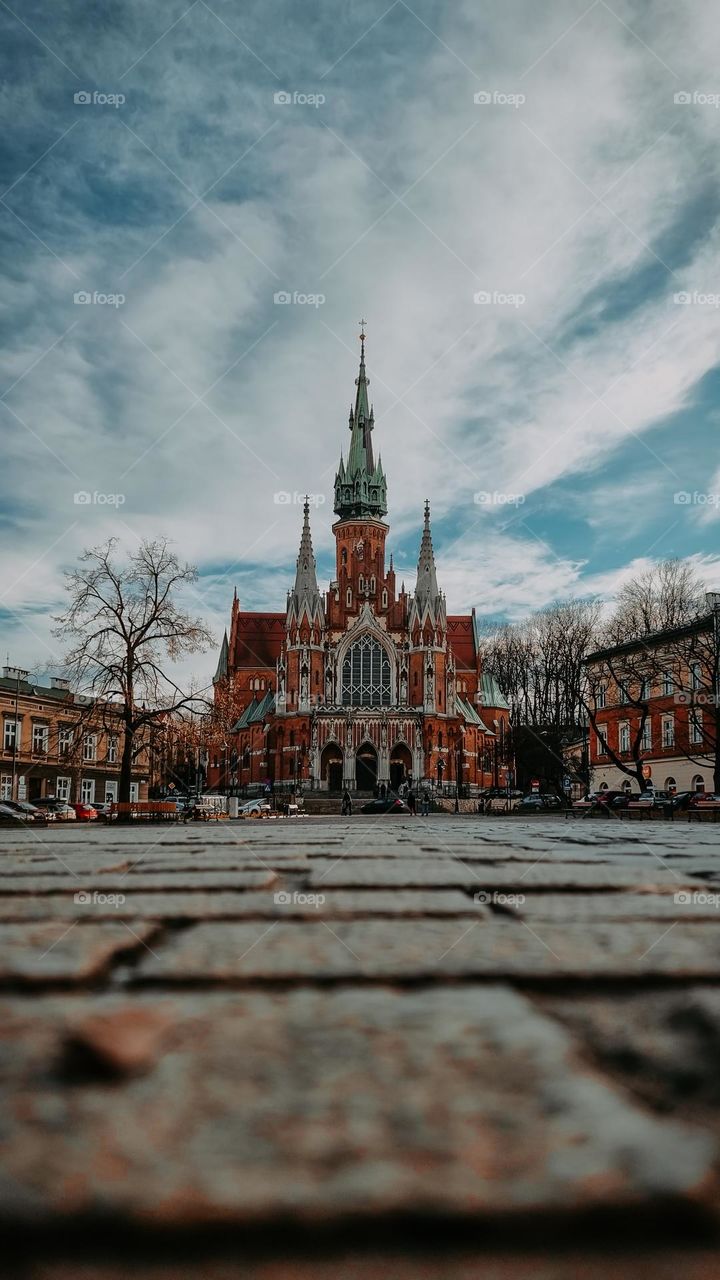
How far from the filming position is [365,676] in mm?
65000

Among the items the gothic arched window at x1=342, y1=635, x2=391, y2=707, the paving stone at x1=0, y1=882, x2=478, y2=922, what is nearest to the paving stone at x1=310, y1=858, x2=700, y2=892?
the paving stone at x1=0, y1=882, x2=478, y2=922

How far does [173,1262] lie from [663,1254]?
0.36 metres

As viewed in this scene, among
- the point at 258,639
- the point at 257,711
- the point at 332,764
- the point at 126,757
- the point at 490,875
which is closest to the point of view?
the point at 490,875

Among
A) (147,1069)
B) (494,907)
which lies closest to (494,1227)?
(147,1069)

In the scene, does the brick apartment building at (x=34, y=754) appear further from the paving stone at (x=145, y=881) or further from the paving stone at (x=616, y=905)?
the paving stone at (x=616, y=905)

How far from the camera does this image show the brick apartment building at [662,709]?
124 ft

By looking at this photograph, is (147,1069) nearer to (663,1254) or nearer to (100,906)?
(663,1254)

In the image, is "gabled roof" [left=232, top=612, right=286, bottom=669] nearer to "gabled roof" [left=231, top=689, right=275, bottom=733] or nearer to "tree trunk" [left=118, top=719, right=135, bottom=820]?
"gabled roof" [left=231, top=689, right=275, bottom=733]

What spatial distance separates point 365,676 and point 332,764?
665cm

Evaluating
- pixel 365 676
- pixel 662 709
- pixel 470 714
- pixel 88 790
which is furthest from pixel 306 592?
pixel 662 709

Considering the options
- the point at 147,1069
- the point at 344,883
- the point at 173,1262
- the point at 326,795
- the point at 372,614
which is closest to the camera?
the point at 173,1262

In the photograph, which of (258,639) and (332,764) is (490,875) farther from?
(258,639)

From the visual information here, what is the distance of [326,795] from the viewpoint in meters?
59.5

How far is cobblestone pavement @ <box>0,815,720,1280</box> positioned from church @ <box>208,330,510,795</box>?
57968 millimetres
